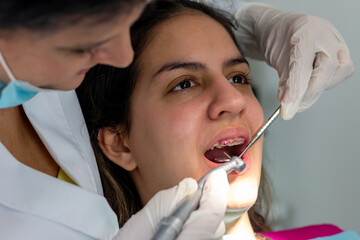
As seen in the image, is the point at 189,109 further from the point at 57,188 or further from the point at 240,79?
the point at 57,188

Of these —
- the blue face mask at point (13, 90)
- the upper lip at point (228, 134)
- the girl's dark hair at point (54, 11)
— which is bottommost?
the upper lip at point (228, 134)

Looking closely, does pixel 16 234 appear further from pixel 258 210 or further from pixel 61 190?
pixel 258 210

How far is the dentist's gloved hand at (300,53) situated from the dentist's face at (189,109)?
15cm

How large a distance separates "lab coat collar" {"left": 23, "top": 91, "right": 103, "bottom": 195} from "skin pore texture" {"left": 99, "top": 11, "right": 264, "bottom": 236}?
5.7 inches

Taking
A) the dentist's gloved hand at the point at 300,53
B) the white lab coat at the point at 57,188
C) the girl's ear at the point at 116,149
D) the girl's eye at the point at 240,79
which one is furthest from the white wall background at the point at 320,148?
the white lab coat at the point at 57,188

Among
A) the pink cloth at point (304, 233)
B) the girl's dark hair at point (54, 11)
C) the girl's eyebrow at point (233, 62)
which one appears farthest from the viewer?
the pink cloth at point (304, 233)

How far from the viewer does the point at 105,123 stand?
4.81 ft

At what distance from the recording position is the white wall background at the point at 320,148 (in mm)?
1930

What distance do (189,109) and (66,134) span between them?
0.44 metres

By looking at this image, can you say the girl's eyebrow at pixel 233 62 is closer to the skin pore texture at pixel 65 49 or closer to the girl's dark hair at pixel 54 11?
the skin pore texture at pixel 65 49

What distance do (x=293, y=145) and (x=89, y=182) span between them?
1035 millimetres

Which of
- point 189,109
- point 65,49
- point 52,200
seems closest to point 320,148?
point 189,109

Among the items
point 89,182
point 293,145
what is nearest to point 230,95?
point 89,182

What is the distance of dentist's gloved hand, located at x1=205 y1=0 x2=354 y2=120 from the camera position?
55.4 inches
